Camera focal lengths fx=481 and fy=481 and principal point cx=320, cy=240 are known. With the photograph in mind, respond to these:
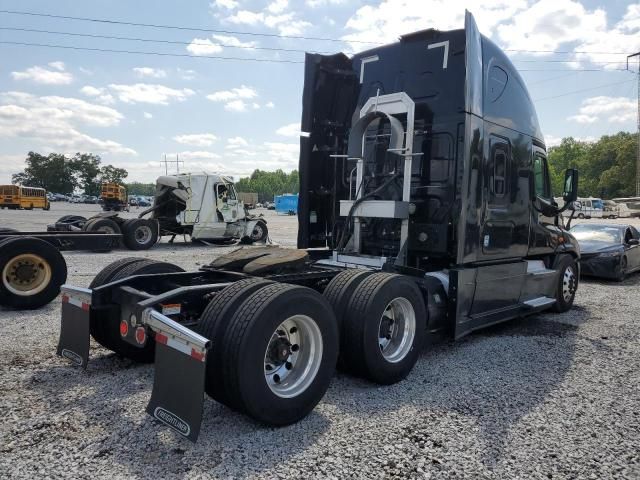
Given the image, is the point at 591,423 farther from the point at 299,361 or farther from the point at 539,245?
the point at 539,245

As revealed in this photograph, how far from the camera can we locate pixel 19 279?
6.65m

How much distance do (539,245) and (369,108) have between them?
308 cm

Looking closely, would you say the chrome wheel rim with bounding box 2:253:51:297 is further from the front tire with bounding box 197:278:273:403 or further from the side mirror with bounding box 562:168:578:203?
the side mirror with bounding box 562:168:578:203

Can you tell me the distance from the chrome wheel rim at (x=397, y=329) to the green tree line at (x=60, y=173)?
11420 centimetres

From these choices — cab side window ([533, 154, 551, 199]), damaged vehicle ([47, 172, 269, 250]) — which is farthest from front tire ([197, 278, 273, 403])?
damaged vehicle ([47, 172, 269, 250])

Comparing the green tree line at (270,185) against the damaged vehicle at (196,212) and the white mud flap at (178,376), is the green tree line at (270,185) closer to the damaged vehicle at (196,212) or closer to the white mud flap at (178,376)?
the damaged vehicle at (196,212)

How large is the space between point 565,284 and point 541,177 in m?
1.81

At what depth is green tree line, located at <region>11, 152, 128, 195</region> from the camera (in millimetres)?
101938

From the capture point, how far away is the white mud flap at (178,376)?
283cm

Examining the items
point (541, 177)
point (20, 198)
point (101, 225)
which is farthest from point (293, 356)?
point (20, 198)

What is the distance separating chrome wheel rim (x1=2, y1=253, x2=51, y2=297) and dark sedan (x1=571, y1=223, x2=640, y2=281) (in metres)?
10.5

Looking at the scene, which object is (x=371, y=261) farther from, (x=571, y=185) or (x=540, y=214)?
(x=571, y=185)

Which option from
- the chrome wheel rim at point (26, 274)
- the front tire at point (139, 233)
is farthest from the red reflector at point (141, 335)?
the front tire at point (139, 233)

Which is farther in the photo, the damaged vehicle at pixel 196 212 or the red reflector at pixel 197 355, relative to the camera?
the damaged vehicle at pixel 196 212
